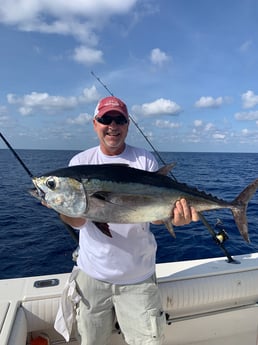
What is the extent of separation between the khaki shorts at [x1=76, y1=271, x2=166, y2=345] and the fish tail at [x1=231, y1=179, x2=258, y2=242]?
3.01 ft

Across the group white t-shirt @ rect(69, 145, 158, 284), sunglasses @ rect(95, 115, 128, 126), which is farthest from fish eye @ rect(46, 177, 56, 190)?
sunglasses @ rect(95, 115, 128, 126)

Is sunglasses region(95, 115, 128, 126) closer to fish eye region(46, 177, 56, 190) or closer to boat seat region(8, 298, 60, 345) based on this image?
fish eye region(46, 177, 56, 190)

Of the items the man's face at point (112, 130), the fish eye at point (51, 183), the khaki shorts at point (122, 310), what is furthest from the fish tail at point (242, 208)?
the fish eye at point (51, 183)

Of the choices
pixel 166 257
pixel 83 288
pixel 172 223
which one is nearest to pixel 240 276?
pixel 172 223

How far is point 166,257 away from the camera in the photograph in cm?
815

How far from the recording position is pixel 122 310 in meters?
2.83

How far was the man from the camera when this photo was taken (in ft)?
9.00

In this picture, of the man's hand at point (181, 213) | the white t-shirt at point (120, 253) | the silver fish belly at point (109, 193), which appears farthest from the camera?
the white t-shirt at point (120, 253)

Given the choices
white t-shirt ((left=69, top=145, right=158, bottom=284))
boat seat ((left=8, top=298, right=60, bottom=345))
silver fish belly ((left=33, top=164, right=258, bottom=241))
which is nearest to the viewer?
silver fish belly ((left=33, top=164, right=258, bottom=241))

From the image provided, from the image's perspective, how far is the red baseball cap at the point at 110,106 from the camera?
2801mm

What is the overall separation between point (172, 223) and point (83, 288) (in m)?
1.01

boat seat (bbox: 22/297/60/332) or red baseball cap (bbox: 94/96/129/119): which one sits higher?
red baseball cap (bbox: 94/96/129/119)

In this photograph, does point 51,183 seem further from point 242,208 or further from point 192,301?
point 192,301

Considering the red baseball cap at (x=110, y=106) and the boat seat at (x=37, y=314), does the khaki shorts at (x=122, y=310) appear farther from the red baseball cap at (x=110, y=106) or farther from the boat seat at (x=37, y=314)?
the red baseball cap at (x=110, y=106)
